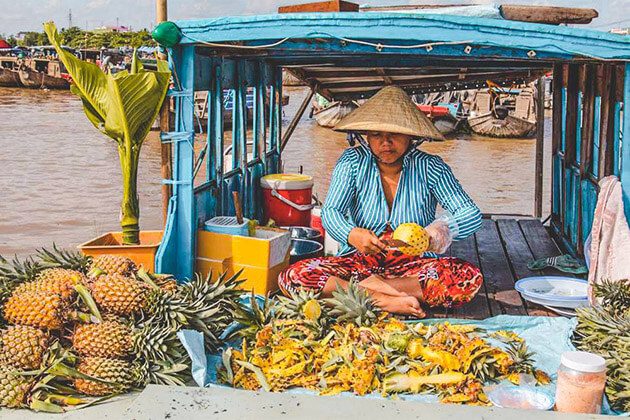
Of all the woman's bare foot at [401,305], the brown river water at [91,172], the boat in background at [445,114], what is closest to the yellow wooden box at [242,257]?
the woman's bare foot at [401,305]

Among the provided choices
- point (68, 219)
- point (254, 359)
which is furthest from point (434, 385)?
point (68, 219)

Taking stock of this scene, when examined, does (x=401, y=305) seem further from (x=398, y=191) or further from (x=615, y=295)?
(x=615, y=295)

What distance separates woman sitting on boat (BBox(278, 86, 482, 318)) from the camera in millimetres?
4902

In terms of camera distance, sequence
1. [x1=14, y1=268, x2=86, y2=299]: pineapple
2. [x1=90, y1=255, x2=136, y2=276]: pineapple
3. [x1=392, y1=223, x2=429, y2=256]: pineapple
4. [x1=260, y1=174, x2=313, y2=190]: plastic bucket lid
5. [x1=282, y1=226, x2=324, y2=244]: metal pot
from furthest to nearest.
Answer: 1. [x1=260, y1=174, x2=313, y2=190]: plastic bucket lid
2. [x1=282, y1=226, x2=324, y2=244]: metal pot
3. [x1=392, y1=223, x2=429, y2=256]: pineapple
4. [x1=90, y1=255, x2=136, y2=276]: pineapple
5. [x1=14, y1=268, x2=86, y2=299]: pineapple

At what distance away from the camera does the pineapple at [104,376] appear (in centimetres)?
Result: 358

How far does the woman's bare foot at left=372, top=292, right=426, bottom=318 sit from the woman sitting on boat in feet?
0.21

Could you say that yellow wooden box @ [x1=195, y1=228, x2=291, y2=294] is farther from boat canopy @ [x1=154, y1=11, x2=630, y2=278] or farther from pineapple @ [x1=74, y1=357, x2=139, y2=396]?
pineapple @ [x1=74, y1=357, x2=139, y2=396]

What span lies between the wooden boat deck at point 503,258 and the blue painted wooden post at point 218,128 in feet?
6.50

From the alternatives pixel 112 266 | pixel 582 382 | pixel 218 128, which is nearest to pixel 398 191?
pixel 218 128

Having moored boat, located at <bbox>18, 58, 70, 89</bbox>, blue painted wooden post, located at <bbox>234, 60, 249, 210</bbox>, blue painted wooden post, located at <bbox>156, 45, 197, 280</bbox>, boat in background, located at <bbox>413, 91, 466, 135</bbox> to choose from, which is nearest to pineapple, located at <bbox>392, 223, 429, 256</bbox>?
blue painted wooden post, located at <bbox>156, 45, 197, 280</bbox>

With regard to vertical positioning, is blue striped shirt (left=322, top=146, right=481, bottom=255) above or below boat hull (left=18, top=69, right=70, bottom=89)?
below

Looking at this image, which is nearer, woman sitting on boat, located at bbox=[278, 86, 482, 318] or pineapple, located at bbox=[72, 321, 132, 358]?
pineapple, located at bbox=[72, 321, 132, 358]

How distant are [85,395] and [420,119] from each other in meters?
2.73

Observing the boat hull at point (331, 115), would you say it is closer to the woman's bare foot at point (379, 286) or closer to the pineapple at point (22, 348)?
the woman's bare foot at point (379, 286)
